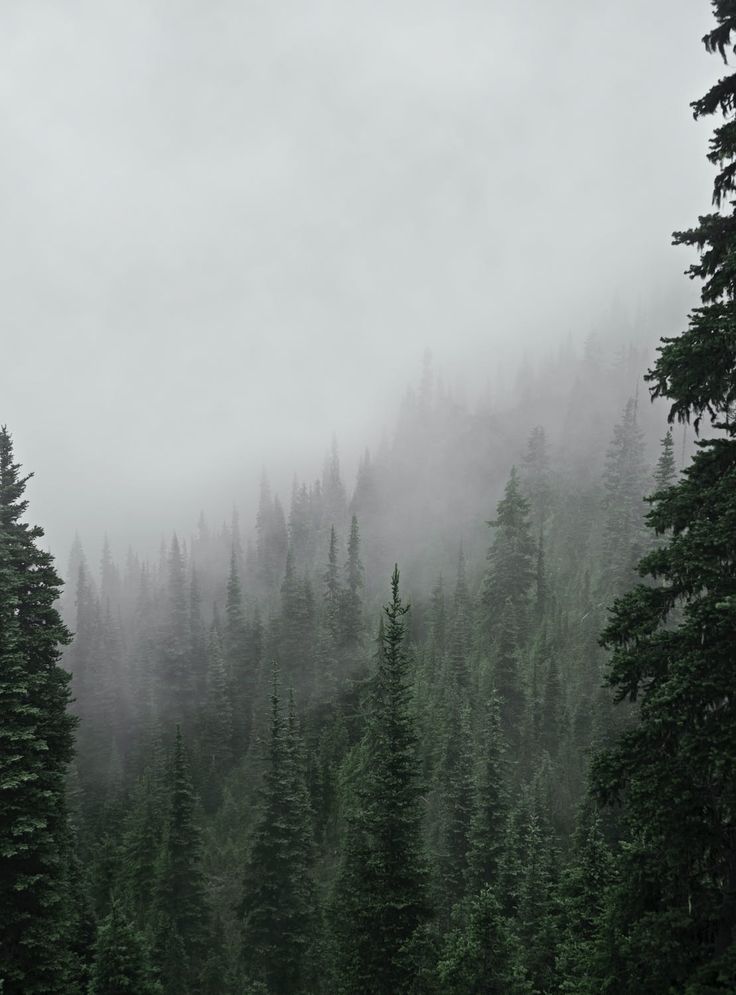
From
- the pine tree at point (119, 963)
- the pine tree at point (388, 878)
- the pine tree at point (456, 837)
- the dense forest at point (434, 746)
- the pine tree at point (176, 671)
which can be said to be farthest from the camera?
the pine tree at point (176, 671)

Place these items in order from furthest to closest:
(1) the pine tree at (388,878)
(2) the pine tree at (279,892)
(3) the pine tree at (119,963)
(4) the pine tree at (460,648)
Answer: (4) the pine tree at (460,648), (2) the pine tree at (279,892), (1) the pine tree at (388,878), (3) the pine tree at (119,963)

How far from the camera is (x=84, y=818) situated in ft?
197

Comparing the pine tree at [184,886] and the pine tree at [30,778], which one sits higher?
the pine tree at [30,778]

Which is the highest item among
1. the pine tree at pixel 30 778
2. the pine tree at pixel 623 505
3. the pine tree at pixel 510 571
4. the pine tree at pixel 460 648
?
the pine tree at pixel 623 505

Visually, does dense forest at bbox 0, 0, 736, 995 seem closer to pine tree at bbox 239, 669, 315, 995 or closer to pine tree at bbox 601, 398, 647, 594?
pine tree at bbox 239, 669, 315, 995

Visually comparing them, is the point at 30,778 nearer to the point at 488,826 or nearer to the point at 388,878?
the point at 388,878

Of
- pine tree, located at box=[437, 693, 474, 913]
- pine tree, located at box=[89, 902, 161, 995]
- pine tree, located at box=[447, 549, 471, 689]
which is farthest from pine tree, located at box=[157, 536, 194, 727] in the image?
pine tree, located at box=[89, 902, 161, 995]

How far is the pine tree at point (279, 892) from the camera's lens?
1168 inches

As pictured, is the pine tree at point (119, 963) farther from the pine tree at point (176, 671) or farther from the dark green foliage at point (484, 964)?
the pine tree at point (176, 671)

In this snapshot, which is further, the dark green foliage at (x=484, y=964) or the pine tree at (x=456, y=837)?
the pine tree at (x=456, y=837)

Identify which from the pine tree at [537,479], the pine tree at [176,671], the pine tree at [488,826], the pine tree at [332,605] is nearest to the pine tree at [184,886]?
the pine tree at [488,826]

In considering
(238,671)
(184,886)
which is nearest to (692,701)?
(184,886)

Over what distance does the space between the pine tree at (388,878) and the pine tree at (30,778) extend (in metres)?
8.41

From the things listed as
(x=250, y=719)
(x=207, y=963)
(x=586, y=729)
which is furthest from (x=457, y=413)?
(x=207, y=963)
